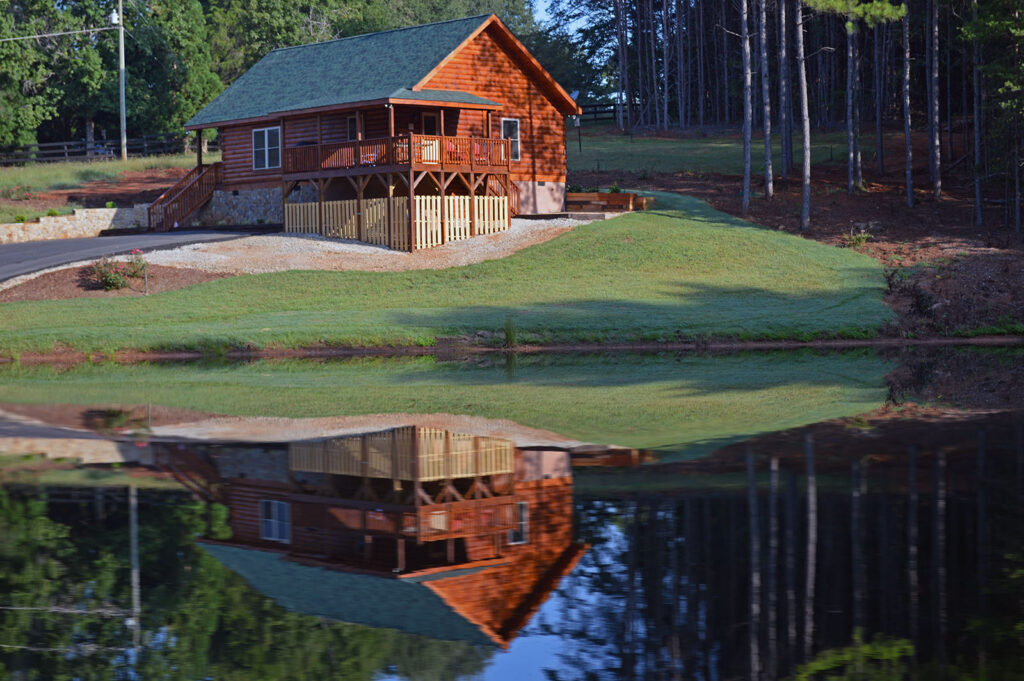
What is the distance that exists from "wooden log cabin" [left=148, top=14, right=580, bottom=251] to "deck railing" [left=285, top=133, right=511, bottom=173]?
0.16ft

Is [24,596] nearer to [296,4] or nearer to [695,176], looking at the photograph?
[695,176]

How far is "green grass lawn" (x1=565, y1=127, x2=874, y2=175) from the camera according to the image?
6000 centimetres

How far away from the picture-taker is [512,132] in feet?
152

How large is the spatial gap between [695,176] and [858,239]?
16.4m

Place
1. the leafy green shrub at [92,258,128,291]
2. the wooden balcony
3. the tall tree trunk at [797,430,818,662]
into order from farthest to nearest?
the wooden balcony
the leafy green shrub at [92,258,128,291]
the tall tree trunk at [797,430,818,662]

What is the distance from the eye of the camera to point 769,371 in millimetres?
22391

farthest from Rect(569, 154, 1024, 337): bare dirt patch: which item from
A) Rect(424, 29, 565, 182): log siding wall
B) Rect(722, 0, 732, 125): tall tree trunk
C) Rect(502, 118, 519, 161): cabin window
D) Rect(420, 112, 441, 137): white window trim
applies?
Rect(722, 0, 732, 125): tall tree trunk

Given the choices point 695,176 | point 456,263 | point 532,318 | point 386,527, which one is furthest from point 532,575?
point 695,176

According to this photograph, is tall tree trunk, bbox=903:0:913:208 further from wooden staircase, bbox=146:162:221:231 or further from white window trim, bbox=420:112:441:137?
wooden staircase, bbox=146:162:221:231

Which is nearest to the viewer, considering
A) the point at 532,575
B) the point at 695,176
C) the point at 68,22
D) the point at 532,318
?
the point at 532,575

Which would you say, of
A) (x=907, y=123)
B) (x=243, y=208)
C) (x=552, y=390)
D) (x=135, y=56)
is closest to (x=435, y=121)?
(x=243, y=208)

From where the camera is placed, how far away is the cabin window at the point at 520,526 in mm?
9258

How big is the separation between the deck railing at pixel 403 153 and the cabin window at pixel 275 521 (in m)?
29.7

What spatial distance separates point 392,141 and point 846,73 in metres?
45.2
